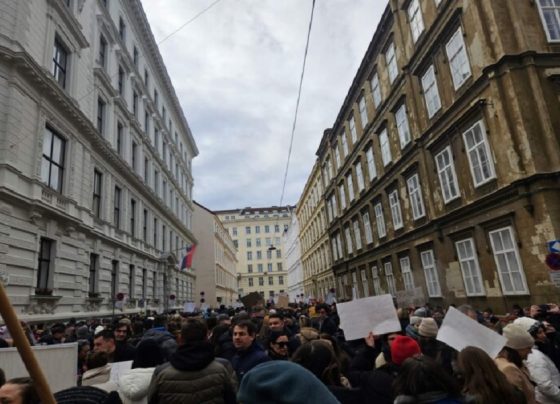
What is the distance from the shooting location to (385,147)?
21.4 m

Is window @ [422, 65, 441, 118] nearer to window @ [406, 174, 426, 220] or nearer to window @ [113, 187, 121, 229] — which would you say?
window @ [406, 174, 426, 220]

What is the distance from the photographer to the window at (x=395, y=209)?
792 inches

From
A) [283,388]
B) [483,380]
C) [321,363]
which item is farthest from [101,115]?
[283,388]

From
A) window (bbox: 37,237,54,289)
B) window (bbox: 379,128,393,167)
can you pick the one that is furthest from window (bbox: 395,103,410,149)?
window (bbox: 37,237,54,289)

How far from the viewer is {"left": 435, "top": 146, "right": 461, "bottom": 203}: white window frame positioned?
47.3ft

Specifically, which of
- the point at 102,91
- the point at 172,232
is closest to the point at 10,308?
the point at 102,91

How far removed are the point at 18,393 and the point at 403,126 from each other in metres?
18.7

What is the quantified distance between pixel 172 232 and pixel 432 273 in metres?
26.9

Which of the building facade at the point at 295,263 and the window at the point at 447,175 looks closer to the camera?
the window at the point at 447,175

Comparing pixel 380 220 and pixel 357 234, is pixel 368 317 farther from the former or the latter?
pixel 357 234

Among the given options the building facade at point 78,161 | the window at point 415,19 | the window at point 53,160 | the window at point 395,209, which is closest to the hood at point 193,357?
the building facade at point 78,161

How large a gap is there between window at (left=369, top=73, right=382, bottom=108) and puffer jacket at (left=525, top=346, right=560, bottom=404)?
64.0 feet

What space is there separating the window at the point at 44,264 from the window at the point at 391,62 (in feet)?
56.8

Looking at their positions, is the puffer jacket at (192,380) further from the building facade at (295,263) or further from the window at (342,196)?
the building facade at (295,263)
